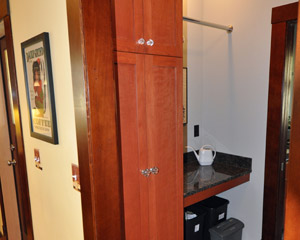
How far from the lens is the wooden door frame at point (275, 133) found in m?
1.89

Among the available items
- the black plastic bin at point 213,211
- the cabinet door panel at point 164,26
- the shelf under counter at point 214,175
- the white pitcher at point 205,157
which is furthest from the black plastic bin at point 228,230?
the cabinet door panel at point 164,26

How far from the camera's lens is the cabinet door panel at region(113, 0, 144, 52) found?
3.65 feet

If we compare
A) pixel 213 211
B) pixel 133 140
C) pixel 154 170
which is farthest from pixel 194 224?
pixel 133 140

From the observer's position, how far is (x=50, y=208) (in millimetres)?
1454

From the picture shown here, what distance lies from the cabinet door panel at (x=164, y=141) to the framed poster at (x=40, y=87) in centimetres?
51

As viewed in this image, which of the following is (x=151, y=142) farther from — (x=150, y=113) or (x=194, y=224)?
(x=194, y=224)

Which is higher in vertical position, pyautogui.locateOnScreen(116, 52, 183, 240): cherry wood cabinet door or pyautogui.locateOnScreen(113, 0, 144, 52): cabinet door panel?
pyautogui.locateOnScreen(113, 0, 144, 52): cabinet door panel

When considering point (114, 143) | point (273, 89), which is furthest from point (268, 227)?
point (114, 143)

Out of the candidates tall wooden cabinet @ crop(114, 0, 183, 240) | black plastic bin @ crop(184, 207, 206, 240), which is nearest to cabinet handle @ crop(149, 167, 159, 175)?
tall wooden cabinet @ crop(114, 0, 183, 240)

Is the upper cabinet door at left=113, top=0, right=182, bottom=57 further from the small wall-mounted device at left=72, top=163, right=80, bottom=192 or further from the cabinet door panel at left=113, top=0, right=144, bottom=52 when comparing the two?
the small wall-mounted device at left=72, top=163, right=80, bottom=192

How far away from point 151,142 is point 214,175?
42.9 inches

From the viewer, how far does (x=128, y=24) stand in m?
1.15

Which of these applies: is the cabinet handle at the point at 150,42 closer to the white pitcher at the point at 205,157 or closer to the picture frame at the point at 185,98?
the picture frame at the point at 185,98

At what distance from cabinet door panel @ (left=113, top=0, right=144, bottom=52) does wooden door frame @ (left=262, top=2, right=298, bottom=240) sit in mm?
1316
